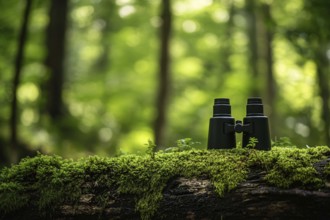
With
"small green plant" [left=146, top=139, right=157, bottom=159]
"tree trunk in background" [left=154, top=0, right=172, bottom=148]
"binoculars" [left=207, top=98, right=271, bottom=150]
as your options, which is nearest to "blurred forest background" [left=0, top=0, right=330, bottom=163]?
"tree trunk in background" [left=154, top=0, right=172, bottom=148]

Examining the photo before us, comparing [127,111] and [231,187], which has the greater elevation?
[127,111]

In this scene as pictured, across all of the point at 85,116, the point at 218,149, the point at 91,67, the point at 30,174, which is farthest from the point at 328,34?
the point at 91,67

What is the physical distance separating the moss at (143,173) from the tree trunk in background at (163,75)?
6207mm

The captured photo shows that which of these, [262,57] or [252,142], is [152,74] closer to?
[262,57]

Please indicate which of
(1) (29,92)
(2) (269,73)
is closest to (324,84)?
(2) (269,73)

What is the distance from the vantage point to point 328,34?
285 inches

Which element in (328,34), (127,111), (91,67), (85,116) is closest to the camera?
(328,34)

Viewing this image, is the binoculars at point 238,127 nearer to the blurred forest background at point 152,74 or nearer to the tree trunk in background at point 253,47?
the blurred forest background at point 152,74

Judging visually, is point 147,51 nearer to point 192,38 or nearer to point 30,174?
point 192,38

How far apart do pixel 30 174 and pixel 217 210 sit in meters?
1.36

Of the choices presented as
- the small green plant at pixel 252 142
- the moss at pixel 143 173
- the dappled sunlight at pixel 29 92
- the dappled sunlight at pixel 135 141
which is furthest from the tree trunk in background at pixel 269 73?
the moss at pixel 143 173

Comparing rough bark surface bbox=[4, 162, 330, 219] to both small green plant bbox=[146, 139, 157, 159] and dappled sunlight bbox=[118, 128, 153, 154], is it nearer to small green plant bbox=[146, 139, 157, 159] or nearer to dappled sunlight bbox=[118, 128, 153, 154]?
small green plant bbox=[146, 139, 157, 159]

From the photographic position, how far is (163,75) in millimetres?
9148

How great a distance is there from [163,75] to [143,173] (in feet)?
21.8
